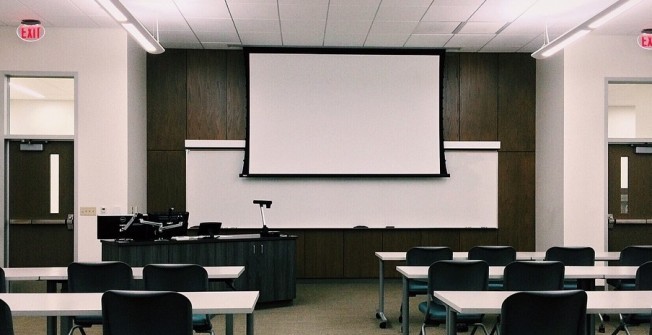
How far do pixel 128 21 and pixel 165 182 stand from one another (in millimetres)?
3730

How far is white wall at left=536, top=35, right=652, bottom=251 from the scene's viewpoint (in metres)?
9.22

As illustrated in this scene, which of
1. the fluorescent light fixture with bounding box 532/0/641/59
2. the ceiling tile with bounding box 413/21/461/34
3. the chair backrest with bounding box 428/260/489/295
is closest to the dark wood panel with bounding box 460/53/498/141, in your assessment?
the ceiling tile with bounding box 413/21/461/34

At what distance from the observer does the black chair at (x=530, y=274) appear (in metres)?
4.84

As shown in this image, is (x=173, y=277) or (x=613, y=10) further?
(x=613, y=10)

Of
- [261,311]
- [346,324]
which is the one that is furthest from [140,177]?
[346,324]

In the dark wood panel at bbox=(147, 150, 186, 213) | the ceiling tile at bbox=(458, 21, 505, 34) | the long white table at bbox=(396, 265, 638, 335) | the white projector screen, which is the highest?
the ceiling tile at bbox=(458, 21, 505, 34)

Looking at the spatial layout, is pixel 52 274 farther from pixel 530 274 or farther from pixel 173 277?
pixel 530 274

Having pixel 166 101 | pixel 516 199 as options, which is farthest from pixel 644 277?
pixel 166 101

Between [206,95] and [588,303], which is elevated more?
[206,95]

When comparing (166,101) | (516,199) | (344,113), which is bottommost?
(516,199)

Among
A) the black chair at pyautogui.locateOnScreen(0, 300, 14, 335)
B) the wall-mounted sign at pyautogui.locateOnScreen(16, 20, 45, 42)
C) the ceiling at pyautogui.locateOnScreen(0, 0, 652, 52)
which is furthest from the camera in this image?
the wall-mounted sign at pyautogui.locateOnScreen(16, 20, 45, 42)

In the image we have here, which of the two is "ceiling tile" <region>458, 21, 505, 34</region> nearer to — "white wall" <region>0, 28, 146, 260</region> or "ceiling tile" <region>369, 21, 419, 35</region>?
"ceiling tile" <region>369, 21, 419, 35</region>

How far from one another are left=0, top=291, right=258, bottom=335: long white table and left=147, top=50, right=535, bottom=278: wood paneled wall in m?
5.90

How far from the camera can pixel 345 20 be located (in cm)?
834
